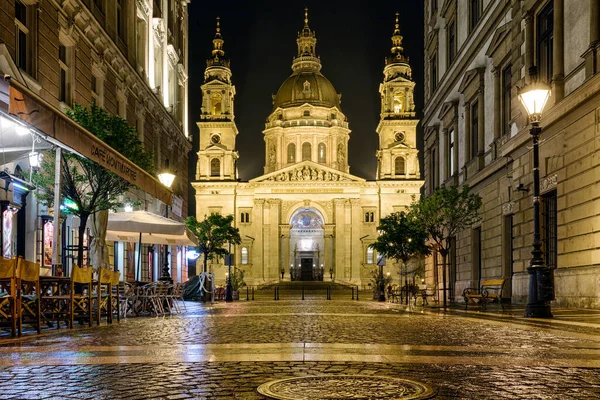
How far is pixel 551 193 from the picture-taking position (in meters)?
18.5

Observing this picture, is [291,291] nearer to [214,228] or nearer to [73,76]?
[214,228]

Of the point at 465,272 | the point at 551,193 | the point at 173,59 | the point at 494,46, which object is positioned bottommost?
the point at 465,272

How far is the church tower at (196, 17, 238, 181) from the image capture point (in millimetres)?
82500

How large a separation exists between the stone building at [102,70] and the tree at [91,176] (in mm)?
964

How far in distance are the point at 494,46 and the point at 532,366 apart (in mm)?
19181

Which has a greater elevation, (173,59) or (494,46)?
(173,59)

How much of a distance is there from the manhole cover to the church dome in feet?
292

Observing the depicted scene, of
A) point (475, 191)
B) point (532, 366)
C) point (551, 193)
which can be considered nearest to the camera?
point (532, 366)

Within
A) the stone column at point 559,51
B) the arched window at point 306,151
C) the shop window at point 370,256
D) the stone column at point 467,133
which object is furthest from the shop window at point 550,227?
the arched window at point 306,151

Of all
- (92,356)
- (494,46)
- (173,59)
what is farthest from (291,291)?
(92,356)

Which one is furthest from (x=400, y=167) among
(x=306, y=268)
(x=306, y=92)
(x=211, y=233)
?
(x=211, y=233)

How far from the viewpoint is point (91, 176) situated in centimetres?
1609

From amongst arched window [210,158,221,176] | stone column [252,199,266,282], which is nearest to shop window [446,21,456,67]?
stone column [252,199,266,282]

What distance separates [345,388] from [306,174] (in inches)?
3071
